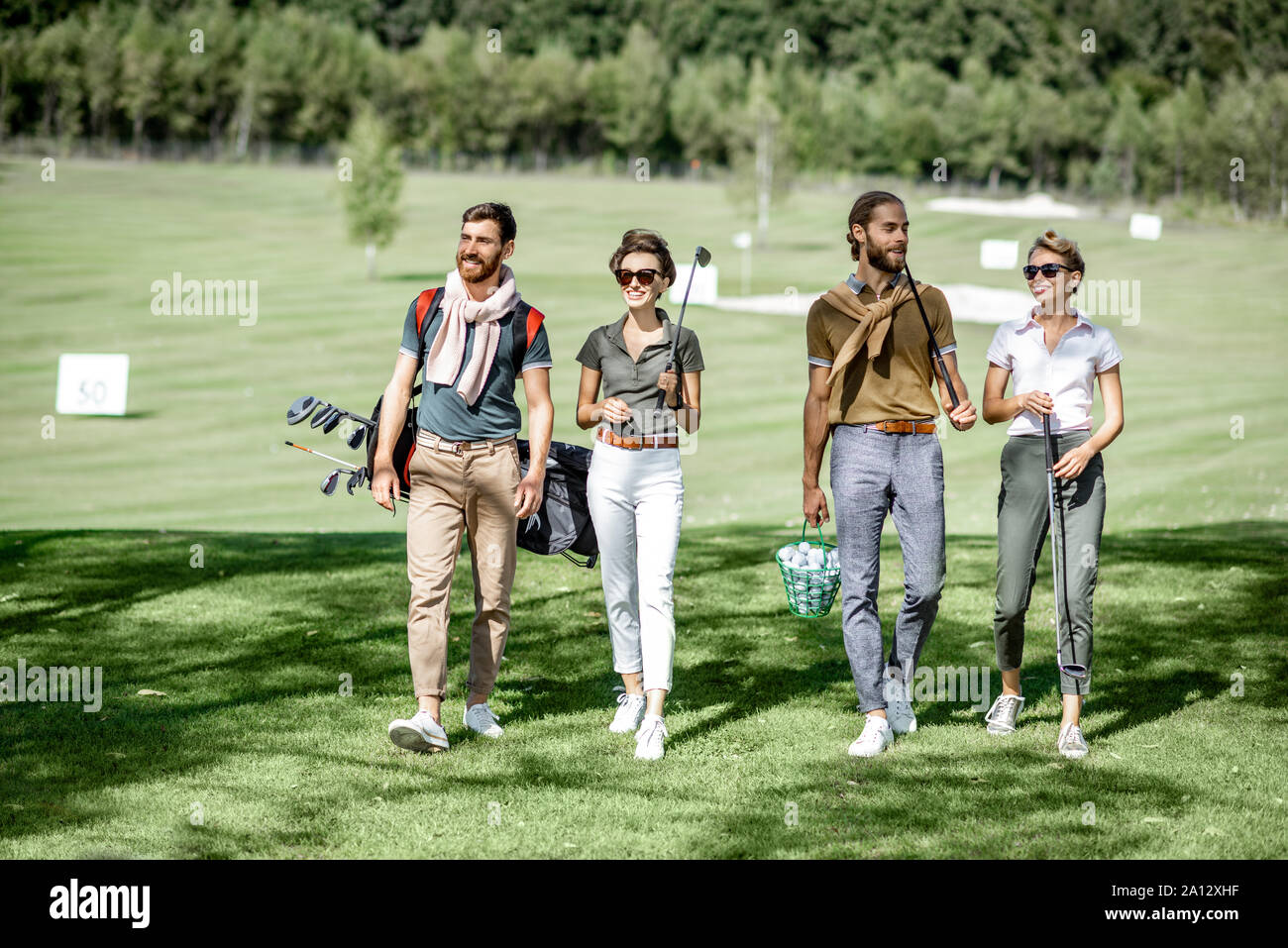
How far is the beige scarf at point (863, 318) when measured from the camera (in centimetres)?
587

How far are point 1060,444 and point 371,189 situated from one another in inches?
1877

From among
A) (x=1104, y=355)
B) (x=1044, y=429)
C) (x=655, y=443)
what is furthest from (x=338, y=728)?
(x=1104, y=355)

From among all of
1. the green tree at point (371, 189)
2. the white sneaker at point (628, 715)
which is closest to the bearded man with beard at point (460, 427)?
the white sneaker at point (628, 715)

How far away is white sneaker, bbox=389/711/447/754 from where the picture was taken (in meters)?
5.90

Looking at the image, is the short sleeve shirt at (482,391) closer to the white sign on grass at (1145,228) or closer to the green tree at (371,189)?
the green tree at (371,189)

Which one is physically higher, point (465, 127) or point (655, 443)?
point (465, 127)

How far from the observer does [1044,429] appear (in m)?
6.06

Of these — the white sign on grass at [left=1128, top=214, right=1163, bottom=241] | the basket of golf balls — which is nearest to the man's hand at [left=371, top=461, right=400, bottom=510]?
the basket of golf balls

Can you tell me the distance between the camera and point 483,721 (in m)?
6.37

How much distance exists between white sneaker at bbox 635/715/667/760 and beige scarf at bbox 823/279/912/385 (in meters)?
1.69

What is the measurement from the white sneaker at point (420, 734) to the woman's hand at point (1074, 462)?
2.96 metres

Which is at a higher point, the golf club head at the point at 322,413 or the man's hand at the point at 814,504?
the golf club head at the point at 322,413
